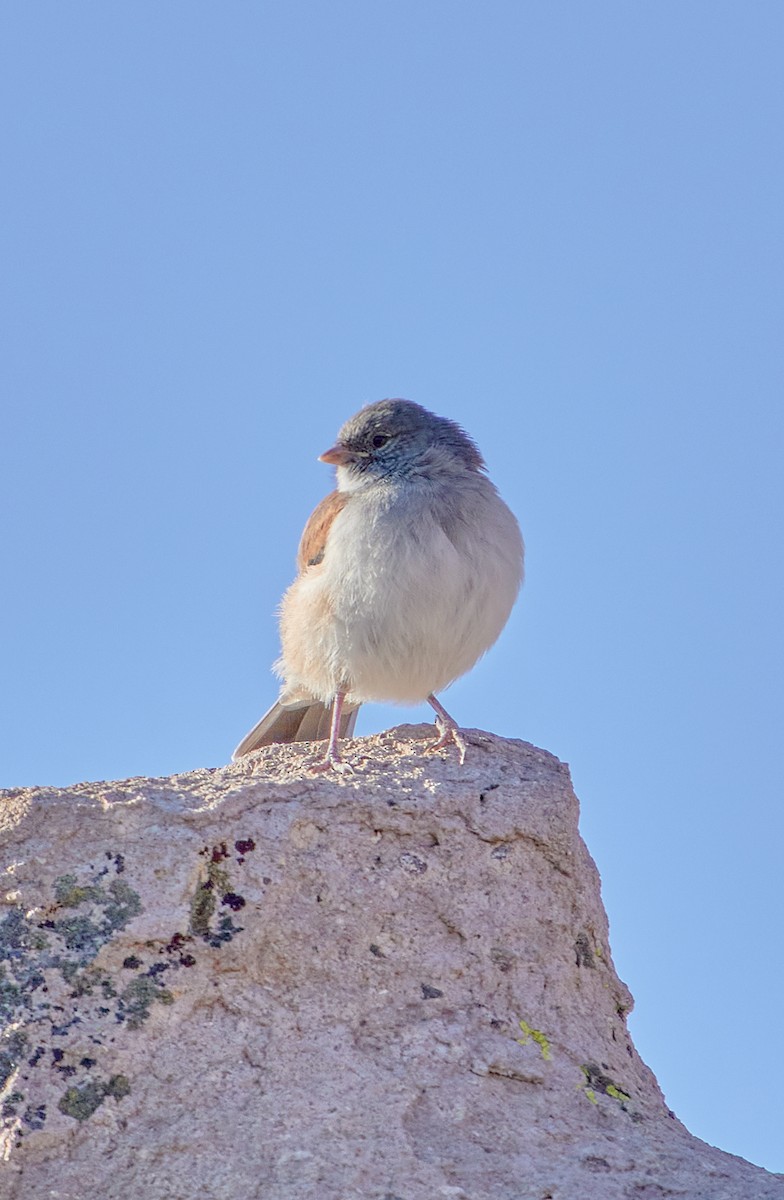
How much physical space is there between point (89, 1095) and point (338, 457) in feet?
13.6

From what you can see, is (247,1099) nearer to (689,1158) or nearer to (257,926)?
(257,926)

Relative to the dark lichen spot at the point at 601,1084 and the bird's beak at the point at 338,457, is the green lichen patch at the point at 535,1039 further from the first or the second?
the bird's beak at the point at 338,457

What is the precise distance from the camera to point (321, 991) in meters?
3.95

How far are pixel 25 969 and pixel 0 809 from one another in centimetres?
60

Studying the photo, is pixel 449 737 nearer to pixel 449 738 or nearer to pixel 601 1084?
pixel 449 738

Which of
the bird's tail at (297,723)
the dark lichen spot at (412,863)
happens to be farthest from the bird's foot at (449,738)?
the bird's tail at (297,723)

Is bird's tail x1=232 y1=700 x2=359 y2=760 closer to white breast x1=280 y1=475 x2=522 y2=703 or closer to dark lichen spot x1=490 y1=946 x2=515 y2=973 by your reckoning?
white breast x1=280 y1=475 x2=522 y2=703

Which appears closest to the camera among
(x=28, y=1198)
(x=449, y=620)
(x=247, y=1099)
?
(x=28, y=1198)

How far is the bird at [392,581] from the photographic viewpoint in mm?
6359

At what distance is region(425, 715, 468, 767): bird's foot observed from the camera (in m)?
5.07

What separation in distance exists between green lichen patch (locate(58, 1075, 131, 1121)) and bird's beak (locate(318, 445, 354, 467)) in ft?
13.4

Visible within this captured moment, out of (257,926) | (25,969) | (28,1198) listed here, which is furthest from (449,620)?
(28,1198)

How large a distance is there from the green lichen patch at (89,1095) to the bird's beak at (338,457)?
13.4 ft

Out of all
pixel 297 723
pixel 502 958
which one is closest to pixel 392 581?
pixel 297 723
